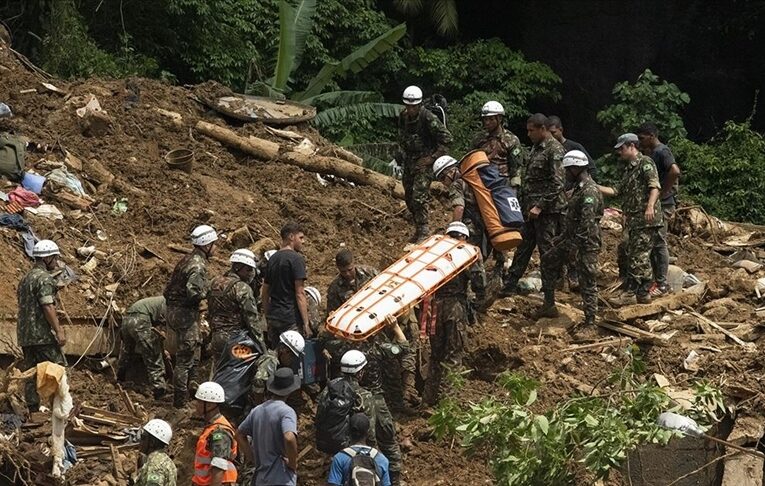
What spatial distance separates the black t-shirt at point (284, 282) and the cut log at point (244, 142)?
6.37m

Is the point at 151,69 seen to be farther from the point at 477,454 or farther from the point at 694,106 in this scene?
the point at 477,454

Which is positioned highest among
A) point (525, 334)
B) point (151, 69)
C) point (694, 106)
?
point (525, 334)

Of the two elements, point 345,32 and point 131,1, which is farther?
point 345,32

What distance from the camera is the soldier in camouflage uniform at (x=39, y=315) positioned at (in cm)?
1324

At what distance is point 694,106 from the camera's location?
28.7 m

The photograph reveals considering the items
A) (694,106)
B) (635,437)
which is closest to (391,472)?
(635,437)

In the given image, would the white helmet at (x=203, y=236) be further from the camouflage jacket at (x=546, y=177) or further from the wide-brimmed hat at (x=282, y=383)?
the camouflage jacket at (x=546, y=177)

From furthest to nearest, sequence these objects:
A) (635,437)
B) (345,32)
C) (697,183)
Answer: (345,32) < (697,183) < (635,437)

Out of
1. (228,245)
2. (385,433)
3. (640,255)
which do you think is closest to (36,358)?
(228,245)

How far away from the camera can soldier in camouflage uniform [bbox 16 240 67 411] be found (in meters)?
13.2

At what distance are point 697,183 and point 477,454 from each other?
36.6ft

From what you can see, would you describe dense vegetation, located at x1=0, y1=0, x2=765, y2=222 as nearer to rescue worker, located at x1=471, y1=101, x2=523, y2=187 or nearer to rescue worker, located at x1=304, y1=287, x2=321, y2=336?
rescue worker, located at x1=471, y1=101, x2=523, y2=187

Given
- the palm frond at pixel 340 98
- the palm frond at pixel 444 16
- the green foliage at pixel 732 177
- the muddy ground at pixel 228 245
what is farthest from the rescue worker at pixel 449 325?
the palm frond at pixel 444 16

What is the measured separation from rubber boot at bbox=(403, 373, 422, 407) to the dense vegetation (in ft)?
26.6
